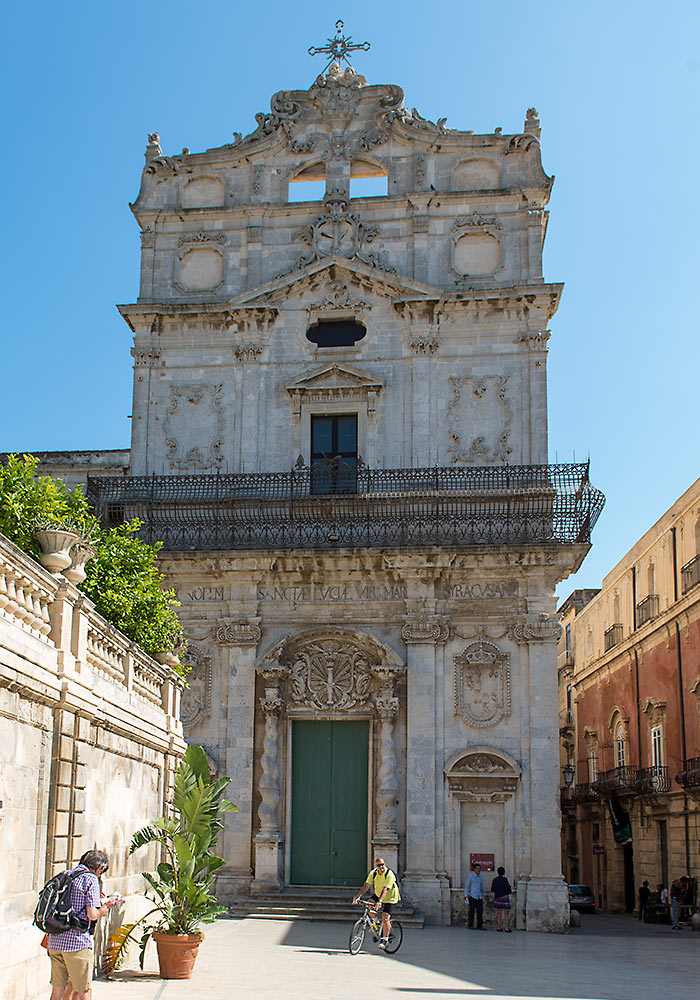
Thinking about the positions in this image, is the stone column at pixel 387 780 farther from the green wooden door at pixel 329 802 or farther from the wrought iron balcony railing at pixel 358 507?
the wrought iron balcony railing at pixel 358 507

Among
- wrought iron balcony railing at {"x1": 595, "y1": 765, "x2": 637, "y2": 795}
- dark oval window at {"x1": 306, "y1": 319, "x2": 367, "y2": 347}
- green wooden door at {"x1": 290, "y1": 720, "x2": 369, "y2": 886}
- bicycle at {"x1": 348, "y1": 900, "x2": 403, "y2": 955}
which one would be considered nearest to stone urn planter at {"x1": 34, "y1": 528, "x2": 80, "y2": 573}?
bicycle at {"x1": 348, "y1": 900, "x2": 403, "y2": 955}

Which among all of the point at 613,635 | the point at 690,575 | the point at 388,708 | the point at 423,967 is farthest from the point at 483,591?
the point at 613,635

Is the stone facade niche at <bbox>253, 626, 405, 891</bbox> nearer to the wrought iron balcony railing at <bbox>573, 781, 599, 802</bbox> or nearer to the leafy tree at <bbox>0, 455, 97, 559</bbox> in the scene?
the leafy tree at <bbox>0, 455, 97, 559</bbox>

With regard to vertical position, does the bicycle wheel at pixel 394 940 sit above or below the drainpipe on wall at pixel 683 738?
below

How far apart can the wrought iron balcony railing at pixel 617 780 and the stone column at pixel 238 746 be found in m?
13.8

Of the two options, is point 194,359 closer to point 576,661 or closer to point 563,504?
point 563,504

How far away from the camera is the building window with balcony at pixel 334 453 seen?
915 inches

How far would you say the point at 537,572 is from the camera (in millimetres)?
→ 21828

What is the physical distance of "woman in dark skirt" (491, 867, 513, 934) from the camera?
1962 centimetres

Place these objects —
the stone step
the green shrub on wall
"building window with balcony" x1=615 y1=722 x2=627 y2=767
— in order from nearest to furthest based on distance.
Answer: the green shrub on wall → the stone step → "building window with balcony" x1=615 y1=722 x2=627 y2=767

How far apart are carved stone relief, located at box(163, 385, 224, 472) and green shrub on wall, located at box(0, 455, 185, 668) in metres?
6.91

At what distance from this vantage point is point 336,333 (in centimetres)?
2473

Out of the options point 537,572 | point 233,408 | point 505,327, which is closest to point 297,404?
point 233,408

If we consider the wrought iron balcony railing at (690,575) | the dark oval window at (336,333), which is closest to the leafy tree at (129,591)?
the dark oval window at (336,333)
